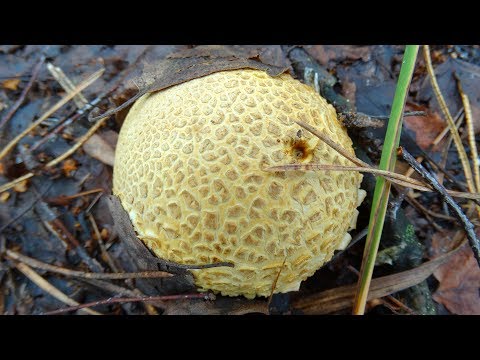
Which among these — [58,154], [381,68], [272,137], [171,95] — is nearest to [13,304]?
[58,154]

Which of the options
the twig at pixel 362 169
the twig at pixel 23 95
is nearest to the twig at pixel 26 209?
the twig at pixel 23 95

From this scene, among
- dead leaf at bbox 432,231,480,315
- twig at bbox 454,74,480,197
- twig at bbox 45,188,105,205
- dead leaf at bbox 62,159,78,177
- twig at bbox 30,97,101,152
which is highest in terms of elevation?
twig at bbox 30,97,101,152

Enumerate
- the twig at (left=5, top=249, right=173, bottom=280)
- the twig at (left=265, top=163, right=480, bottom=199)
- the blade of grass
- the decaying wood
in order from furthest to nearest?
the twig at (left=5, top=249, right=173, bottom=280) → the decaying wood → the blade of grass → the twig at (left=265, top=163, right=480, bottom=199)

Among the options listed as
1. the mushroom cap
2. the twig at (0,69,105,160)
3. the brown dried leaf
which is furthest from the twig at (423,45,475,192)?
the twig at (0,69,105,160)

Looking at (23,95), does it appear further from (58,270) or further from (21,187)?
(58,270)

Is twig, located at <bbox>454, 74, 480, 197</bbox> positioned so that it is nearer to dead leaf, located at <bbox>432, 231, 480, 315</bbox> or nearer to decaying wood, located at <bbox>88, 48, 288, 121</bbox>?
dead leaf, located at <bbox>432, 231, 480, 315</bbox>

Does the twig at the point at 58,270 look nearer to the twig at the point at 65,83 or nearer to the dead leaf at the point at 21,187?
the dead leaf at the point at 21,187
